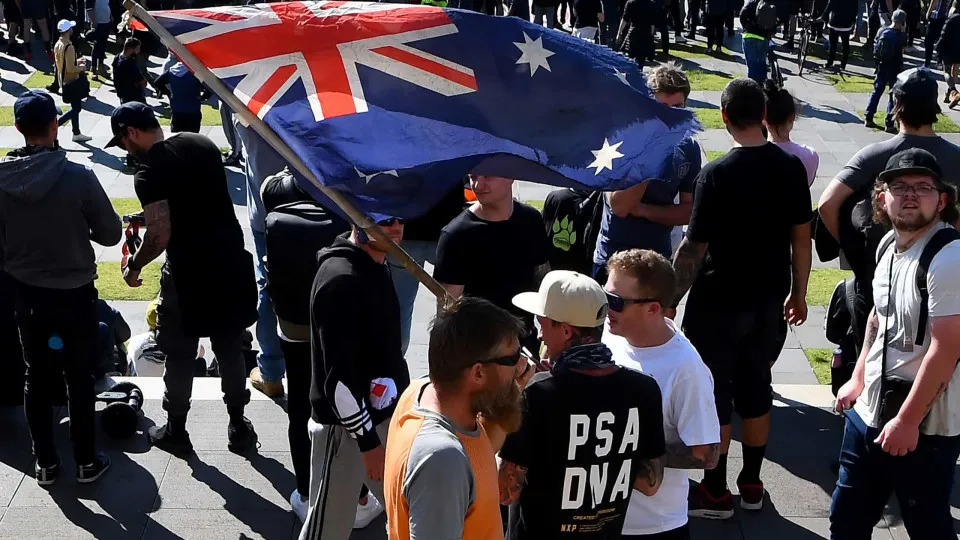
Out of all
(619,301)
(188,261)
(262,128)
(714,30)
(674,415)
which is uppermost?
(262,128)

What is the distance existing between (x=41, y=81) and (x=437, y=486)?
1690 centimetres

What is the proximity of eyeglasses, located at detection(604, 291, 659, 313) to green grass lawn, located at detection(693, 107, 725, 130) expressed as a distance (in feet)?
36.4

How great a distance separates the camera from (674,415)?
4070 millimetres

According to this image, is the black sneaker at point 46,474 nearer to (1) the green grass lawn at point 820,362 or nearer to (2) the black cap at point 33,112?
(2) the black cap at point 33,112

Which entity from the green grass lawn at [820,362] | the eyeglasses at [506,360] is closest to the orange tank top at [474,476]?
the eyeglasses at [506,360]

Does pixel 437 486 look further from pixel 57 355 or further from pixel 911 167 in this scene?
pixel 57 355

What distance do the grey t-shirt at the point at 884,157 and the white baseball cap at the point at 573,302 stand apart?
2.13 metres

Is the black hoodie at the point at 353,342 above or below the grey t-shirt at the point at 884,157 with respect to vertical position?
below

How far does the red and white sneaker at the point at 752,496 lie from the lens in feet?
18.6

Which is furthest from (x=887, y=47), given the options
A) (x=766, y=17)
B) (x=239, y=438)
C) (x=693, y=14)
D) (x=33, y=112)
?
(x=33, y=112)

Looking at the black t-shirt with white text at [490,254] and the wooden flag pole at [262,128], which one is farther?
the black t-shirt with white text at [490,254]

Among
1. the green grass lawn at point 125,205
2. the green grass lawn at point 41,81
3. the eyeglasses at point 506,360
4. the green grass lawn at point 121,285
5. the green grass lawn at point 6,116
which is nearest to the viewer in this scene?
the eyeglasses at point 506,360

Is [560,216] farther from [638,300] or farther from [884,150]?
[638,300]

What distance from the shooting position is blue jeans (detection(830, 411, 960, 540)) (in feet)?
14.3
